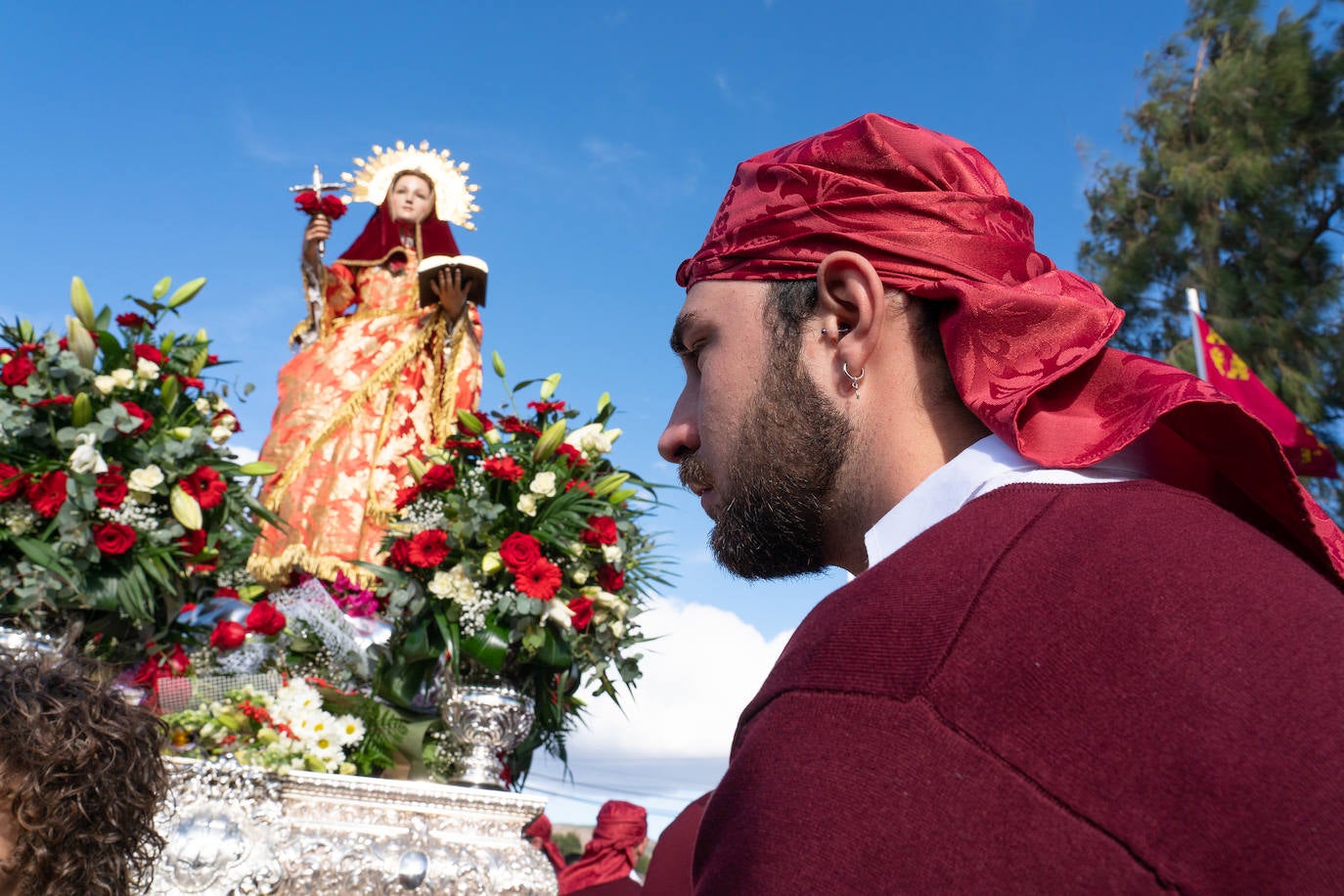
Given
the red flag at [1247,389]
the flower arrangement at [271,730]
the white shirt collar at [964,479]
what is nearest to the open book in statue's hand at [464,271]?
the flower arrangement at [271,730]

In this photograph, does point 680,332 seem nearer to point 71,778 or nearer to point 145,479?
point 71,778

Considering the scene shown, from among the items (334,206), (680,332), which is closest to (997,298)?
(680,332)

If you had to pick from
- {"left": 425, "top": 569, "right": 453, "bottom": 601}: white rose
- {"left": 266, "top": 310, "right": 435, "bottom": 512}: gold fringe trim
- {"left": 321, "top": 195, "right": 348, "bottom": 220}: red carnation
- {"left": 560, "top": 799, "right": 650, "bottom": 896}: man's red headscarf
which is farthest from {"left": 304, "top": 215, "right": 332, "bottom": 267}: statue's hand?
{"left": 560, "top": 799, "right": 650, "bottom": 896}: man's red headscarf

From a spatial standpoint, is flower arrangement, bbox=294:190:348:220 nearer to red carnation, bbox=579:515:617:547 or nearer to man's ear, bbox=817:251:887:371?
red carnation, bbox=579:515:617:547

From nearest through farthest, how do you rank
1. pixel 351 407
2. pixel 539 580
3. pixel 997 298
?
1. pixel 997 298
2. pixel 539 580
3. pixel 351 407

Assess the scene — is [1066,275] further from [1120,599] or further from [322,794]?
[322,794]

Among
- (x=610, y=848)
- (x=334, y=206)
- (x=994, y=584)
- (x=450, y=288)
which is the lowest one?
(x=610, y=848)

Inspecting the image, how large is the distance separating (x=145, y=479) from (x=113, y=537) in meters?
0.21

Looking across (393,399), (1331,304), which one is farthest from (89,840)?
(1331,304)

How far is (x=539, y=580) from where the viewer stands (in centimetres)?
330

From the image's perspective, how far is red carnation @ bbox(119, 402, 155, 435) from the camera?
3.62 metres

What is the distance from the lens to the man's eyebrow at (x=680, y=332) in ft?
4.86

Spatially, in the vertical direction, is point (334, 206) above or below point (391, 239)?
below

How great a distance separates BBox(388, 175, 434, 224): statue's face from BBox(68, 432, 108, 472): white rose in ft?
11.8
